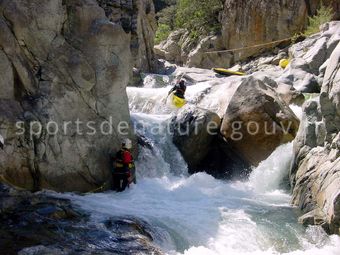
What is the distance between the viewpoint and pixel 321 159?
10.9 meters

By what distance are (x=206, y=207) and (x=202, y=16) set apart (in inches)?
1172

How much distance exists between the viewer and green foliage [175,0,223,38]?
37938mm

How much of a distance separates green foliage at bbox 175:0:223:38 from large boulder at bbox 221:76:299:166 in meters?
23.4

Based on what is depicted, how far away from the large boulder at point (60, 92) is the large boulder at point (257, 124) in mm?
3633

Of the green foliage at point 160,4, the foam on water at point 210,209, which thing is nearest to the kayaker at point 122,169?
the foam on water at point 210,209

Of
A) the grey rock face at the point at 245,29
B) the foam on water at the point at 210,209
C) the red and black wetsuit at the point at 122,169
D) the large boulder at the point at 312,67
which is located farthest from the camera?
the grey rock face at the point at 245,29

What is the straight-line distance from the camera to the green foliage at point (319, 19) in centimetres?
2706

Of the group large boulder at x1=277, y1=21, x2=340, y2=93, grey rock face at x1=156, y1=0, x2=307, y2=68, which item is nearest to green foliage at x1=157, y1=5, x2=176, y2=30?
grey rock face at x1=156, y1=0, x2=307, y2=68

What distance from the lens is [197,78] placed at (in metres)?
23.6

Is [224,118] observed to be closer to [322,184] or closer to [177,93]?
[177,93]

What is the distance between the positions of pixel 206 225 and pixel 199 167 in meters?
5.52

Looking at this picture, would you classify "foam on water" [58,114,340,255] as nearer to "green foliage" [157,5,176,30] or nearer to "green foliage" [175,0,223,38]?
"green foliage" [175,0,223,38]

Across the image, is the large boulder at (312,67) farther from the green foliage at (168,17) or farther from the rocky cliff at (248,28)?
the green foliage at (168,17)

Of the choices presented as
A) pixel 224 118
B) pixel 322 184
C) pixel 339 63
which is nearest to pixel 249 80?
pixel 224 118
